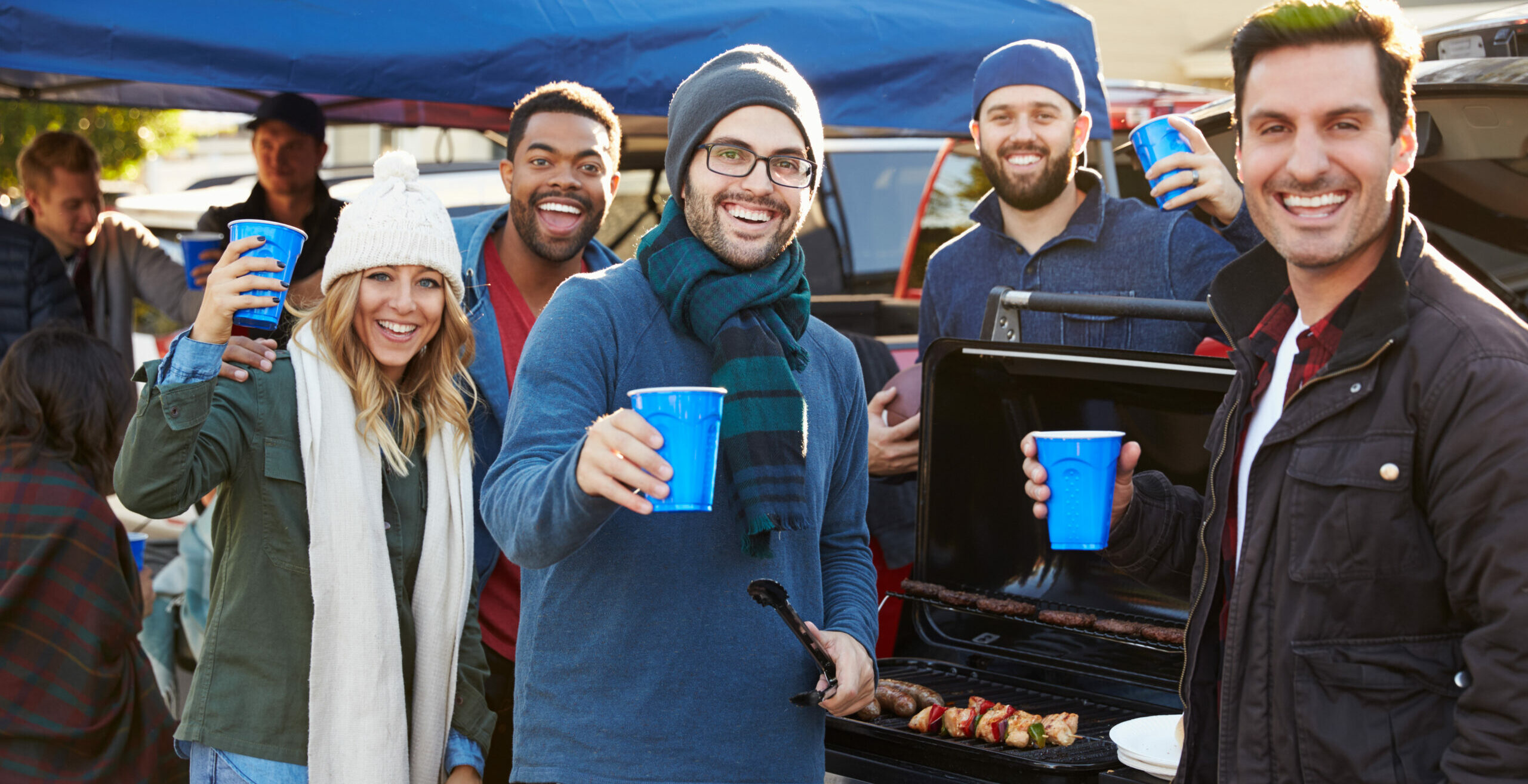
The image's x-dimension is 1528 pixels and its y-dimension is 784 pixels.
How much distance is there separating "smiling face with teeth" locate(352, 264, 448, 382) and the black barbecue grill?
125cm

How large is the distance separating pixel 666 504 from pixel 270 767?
1.36 metres

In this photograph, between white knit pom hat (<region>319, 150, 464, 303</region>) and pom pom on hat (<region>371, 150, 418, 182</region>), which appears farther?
pom pom on hat (<region>371, 150, 418, 182</region>)

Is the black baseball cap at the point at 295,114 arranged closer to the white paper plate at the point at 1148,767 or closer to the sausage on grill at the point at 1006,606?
the sausage on grill at the point at 1006,606

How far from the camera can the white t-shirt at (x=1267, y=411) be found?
2.02 meters

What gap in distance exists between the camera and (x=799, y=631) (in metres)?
2.18

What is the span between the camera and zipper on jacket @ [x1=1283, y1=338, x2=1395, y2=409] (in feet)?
5.81

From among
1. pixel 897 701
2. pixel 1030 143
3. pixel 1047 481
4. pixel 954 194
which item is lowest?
pixel 897 701

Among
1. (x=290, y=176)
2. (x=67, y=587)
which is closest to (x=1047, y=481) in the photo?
(x=67, y=587)

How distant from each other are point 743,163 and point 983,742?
4.61ft

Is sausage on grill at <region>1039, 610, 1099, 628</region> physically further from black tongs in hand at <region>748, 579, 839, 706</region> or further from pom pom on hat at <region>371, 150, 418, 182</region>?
pom pom on hat at <region>371, 150, 418, 182</region>

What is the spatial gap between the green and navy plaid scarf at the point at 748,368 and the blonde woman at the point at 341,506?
869 millimetres

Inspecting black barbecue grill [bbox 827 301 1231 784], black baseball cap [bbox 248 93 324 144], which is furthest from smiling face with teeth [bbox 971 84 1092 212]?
black baseball cap [bbox 248 93 324 144]

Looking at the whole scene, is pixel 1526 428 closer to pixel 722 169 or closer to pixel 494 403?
pixel 722 169

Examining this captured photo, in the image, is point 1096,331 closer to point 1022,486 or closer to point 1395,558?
point 1022,486
